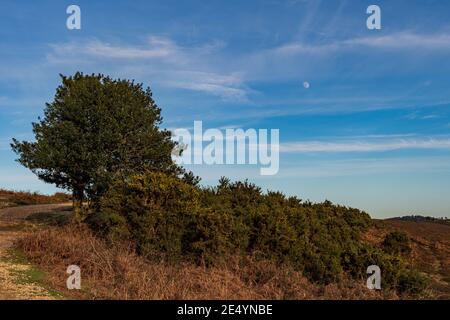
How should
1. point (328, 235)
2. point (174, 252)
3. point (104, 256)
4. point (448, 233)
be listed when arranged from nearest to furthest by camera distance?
1. point (104, 256)
2. point (174, 252)
3. point (328, 235)
4. point (448, 233)

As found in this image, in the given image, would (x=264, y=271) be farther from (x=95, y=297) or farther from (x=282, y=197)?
(x=282, y=197)

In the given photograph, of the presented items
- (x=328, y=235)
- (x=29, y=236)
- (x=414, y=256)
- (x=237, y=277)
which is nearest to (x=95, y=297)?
(x=237, y=277)

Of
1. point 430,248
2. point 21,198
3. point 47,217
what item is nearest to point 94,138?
point 47,217

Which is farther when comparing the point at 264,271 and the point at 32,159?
the point at 32,159

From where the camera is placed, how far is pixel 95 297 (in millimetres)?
11703

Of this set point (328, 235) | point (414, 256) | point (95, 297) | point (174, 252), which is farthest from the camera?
point (414, 256)

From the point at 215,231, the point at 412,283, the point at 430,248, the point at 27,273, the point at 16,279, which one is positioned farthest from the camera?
the point at 430,248

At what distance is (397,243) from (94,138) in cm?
1848

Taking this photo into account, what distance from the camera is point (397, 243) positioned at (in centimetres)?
2816

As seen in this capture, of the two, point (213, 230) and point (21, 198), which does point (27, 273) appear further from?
point (21, 198)

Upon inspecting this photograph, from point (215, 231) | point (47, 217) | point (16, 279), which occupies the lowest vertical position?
point (16, 279)

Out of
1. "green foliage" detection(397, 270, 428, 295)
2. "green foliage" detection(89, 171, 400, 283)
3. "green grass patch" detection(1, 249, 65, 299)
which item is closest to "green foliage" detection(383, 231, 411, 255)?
"green foliage" detection(89, 171, 400, 283)

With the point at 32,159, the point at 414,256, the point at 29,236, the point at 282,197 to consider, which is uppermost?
the point at 32,159
